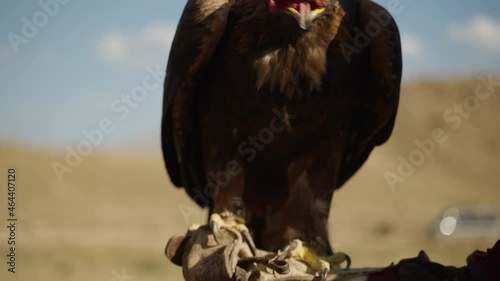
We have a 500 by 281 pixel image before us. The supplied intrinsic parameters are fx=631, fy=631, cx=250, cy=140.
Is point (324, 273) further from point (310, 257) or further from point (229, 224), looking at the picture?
point (229, 224)

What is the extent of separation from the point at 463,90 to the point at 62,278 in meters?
42.7

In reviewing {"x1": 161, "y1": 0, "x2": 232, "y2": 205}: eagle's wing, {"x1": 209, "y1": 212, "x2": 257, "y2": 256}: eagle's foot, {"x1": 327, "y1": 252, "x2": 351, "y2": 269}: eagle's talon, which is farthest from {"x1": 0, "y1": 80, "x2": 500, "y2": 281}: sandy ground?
{"x1": 161, "y1": 0, "x2": 232, "y2": 205}: eagle's wing

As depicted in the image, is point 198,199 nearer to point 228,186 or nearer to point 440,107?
point 228,186

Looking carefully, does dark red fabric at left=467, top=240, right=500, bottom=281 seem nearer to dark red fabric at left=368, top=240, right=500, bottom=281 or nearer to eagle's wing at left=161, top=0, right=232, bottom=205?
dark red fabric at left=368, top=240, right=500, bottom=281

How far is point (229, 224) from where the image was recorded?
4.06 m

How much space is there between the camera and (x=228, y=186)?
13.7 feet

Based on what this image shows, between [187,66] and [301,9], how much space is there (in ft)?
2.79

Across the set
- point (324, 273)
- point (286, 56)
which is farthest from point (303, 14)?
point (324, 273)

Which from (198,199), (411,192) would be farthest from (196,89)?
(411,192)

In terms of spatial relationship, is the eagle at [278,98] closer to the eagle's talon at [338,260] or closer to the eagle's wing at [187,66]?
the eagle's wing at [187,66]

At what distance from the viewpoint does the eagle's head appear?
3.58 m

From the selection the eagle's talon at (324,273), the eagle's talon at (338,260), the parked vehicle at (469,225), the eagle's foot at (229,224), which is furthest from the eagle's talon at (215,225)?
the parked vehicle at (469,225)

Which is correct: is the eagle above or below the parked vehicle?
below

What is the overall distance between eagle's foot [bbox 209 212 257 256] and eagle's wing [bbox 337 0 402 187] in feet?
3.66
